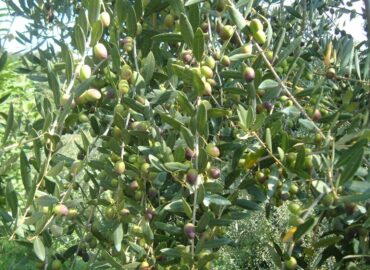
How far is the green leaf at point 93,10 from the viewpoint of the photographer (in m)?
1.08

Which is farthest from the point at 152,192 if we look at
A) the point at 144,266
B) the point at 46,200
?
the point at 46,200

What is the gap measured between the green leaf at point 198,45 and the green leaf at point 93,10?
0.68 feet

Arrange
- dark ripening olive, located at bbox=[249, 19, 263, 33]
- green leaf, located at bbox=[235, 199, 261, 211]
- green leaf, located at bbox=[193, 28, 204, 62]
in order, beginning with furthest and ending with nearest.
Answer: green leaf, located at bbox=[235, 199, 261, 211], dark ripening olive, located at bbox=[249, 19, 263, 33], green leaf, located at bbox=[193, 28, 204, 62]

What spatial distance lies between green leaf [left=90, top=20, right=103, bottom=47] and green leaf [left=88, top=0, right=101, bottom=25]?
0.02 metres

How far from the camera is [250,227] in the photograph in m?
3.89

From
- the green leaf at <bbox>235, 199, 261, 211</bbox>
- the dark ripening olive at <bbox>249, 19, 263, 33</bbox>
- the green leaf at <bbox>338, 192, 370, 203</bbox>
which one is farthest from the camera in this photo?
the green leaf at <bbox>235, 199, 261, 211</bbox>

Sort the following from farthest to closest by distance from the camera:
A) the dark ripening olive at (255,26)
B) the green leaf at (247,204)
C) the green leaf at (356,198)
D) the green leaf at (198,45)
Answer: the green leaf at (247,204)
the dark ripening olive at (255,26)
the green leaf at (198,45)
the green leaf at (356,198)

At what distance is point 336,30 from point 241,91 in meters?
1.26

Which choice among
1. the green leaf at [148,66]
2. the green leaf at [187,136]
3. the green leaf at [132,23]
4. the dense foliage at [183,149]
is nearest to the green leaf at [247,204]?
the dense foliage at [183,149]

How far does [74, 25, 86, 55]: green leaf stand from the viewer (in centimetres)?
107

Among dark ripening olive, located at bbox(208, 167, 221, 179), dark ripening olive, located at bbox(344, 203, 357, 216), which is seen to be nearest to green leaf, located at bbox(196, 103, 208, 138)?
dark ripening olive, located at bbox(208, 167, 221, 179)

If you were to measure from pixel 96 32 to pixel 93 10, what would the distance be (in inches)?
1.7

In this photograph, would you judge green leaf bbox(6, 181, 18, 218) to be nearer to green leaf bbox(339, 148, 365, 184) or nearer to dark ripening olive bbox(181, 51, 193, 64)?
dark ripening olive bbox(181, 51, 193, 64)

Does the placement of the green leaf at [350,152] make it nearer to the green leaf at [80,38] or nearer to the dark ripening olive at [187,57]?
the dark ripening olive at [187,57]
